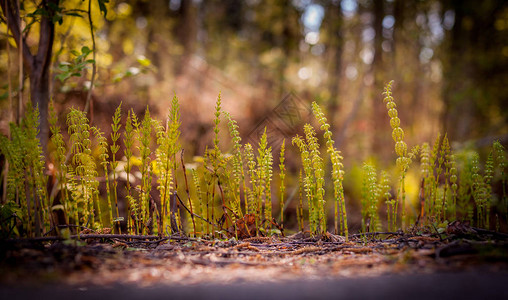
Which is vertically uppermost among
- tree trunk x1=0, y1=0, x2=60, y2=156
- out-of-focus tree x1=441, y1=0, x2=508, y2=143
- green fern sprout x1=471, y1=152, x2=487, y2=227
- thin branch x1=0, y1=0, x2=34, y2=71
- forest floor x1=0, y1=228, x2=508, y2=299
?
out-of-focus tree x1=441, y1=0, x2=508, y2=143

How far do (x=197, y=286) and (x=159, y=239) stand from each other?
74 cm

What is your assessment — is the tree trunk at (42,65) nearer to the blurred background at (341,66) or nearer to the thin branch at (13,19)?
the thin branch at (13,19)

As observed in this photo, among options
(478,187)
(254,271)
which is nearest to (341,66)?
(478,187)

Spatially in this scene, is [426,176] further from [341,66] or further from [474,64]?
[474,64]

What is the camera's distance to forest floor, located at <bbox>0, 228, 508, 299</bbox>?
834 mm

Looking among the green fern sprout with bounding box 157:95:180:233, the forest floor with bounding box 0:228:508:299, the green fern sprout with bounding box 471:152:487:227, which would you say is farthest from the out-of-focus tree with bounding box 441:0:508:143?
the green fern sprout with bounding box 157:95:180:233

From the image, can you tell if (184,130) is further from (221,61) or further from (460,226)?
(221,61)

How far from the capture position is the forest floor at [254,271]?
2.74 feet

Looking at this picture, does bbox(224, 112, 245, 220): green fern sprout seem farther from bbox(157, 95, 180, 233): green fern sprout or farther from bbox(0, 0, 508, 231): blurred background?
bbox(0, 0, 508, 231): blurred background

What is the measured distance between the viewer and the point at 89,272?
977 mm

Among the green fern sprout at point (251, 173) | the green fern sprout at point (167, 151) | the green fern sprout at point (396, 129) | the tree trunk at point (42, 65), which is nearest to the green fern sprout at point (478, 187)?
the green fern sprout at point (396, 129)

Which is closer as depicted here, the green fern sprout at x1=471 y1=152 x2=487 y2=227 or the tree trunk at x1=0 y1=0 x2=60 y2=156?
the green fern sprout at x1=471 y1=152 x2=487 y2=227

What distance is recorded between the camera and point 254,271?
41.6 inches

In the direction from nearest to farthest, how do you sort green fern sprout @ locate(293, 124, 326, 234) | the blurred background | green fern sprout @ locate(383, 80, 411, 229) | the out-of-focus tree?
green fern sprout @ locate(383, 80, 411, 229), green fern sprout @ locate(293, 124, 326, 234), the blurred background, the out-of-focus tree
